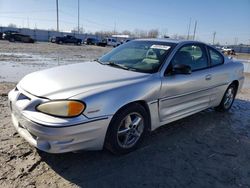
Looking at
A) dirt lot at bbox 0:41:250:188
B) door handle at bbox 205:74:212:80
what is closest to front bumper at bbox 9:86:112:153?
dirt lot at bbox 0:41:250:188

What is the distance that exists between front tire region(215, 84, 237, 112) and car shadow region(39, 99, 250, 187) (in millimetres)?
1120

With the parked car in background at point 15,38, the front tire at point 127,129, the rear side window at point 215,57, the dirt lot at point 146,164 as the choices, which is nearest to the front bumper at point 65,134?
the front tire at point 127,129

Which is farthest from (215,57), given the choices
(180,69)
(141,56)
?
(141,56)

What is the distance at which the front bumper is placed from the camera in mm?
2627

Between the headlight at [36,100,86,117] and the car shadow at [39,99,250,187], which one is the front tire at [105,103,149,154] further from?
the headlight at [36,100,86,117]

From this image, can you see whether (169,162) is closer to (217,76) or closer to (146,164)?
(146,164)

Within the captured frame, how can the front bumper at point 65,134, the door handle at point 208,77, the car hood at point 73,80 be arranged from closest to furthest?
1. the front bumper at point 65,134
2. the car hood at point 73,80
3. the door handle at point 208,77

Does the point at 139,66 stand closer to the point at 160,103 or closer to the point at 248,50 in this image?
the point at 160,103

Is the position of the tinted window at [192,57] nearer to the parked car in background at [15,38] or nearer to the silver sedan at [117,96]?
the silver sedan at [117,96]

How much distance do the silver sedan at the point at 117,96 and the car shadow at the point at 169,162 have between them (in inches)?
10.4

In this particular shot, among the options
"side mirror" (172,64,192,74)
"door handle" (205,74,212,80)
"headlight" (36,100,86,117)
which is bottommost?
"headlight" (36,100,86,117)

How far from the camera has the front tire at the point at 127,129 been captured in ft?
10.1

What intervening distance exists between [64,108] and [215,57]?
3.49 m

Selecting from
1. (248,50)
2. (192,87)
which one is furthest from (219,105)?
(248,50)
